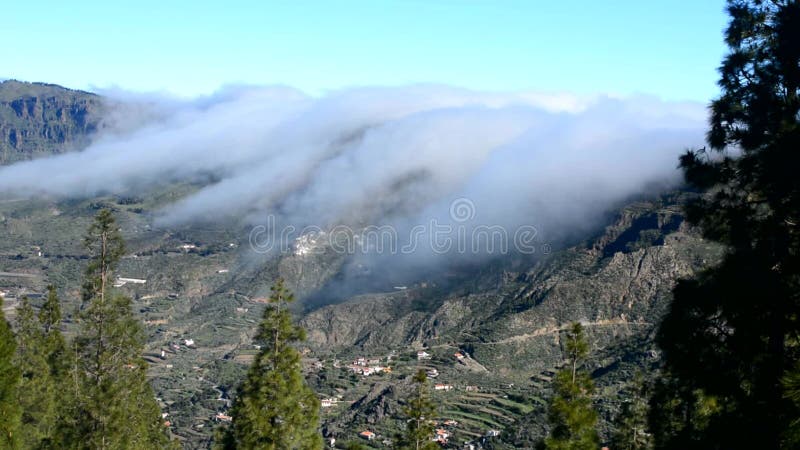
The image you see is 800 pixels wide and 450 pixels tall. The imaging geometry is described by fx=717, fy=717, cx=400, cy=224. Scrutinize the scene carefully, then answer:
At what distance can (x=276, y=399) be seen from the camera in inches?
1265

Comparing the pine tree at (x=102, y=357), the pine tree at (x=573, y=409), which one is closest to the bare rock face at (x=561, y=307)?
the pine tree at (x=573, y=409)

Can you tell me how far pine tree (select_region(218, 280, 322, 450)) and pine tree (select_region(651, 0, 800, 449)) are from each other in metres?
18.9

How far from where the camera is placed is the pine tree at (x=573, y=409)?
30375mm

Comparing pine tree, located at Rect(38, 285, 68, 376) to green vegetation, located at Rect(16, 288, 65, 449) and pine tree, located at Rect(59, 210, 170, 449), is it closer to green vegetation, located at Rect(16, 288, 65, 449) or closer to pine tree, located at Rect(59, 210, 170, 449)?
green vegetation, located at Rect(16, 288, 65, 449)

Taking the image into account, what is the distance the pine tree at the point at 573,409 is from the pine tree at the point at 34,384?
92.8 ft

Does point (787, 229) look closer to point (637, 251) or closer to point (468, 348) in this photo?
point (468, 348)

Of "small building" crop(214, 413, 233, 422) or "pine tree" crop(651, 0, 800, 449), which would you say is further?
"small building" crop(214, 413, 233, 422)

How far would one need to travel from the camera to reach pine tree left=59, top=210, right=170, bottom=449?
3278 cm

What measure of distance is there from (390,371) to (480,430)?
4601 cm

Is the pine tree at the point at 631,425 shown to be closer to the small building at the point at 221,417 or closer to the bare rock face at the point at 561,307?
the small building at the point at 221,417

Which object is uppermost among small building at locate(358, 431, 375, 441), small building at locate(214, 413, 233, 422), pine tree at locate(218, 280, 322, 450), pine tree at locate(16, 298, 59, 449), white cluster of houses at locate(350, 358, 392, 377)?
pine tree at locate(218, 280, 322, 450)

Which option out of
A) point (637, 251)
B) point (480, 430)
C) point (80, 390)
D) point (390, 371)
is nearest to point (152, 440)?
point (80, 390)

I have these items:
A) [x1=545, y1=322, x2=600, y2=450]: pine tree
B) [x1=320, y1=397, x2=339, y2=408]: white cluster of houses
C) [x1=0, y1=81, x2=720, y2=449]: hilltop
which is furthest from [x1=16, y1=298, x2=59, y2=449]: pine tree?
[x1=320, y1=397, x2=339, y2=408]: white cluster of houses

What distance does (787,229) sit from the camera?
1543 cm
